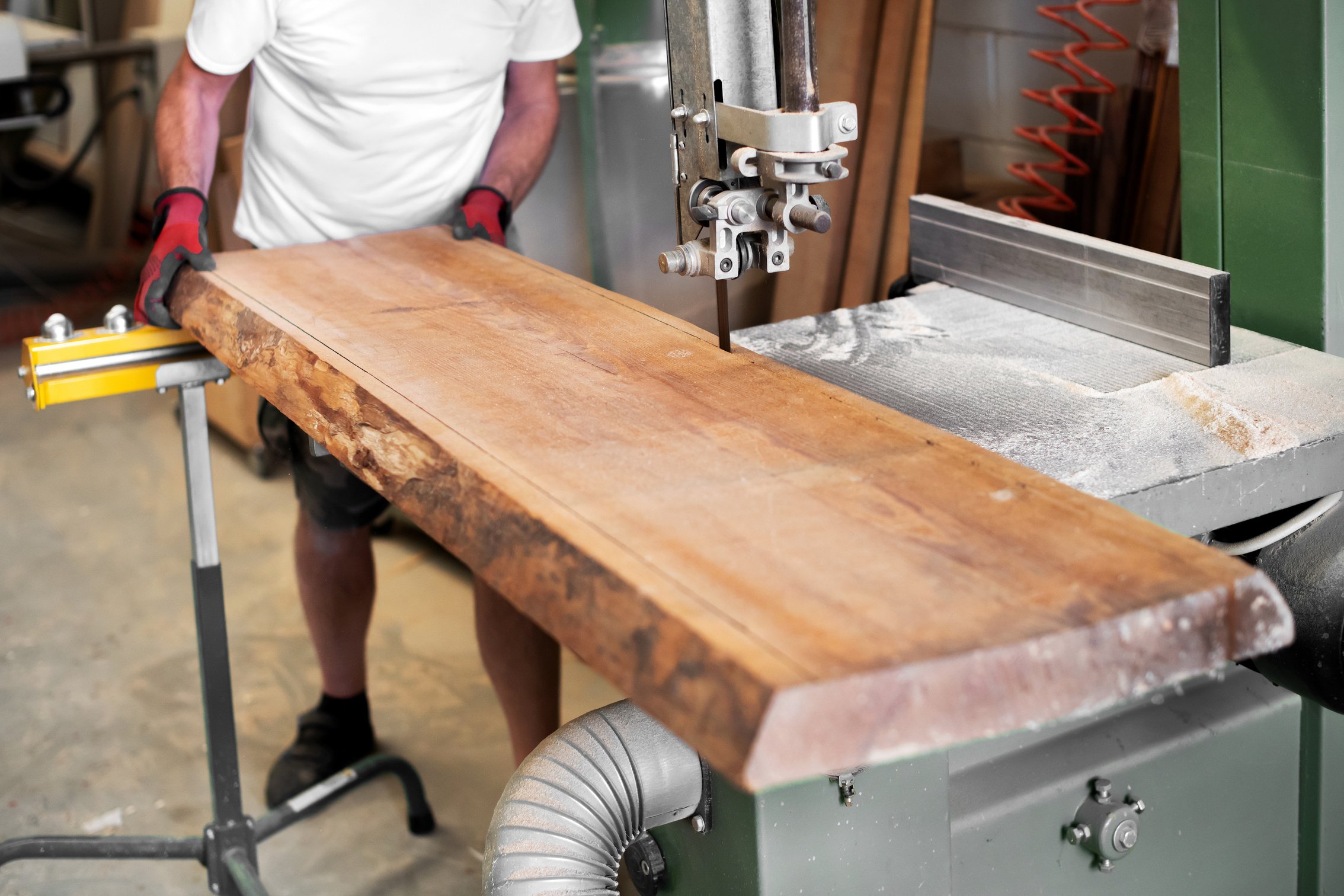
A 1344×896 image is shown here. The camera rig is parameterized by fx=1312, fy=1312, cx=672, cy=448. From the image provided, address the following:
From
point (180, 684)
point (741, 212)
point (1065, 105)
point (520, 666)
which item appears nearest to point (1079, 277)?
point (741, 212)

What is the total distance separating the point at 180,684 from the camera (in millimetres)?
2977

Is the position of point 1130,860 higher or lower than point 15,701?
higher

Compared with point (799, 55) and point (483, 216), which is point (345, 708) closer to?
point (483, 216)

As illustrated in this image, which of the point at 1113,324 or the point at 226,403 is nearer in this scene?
the point at 1113,324

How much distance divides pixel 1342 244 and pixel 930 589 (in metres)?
0.93

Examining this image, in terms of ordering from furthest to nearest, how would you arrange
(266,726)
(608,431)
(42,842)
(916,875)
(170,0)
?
1. (170,0)
2. (266,726)
3. (42,842)
4. (916,875)
5. (608,431)

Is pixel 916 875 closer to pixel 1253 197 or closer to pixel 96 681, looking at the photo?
pixel 1253 197

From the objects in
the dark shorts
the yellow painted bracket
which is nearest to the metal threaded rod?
the yellow painted bracket

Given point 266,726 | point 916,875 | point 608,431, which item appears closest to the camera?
point 608,431

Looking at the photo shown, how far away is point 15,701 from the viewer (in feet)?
9.52

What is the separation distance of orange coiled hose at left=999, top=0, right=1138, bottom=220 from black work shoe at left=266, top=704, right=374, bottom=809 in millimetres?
1631

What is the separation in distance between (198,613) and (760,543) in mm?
1393

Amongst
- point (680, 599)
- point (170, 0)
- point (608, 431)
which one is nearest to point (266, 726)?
point (608, 431)

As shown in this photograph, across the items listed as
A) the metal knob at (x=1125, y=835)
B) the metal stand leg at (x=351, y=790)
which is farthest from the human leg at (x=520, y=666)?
the metal knob at (x=1125, y=835)
